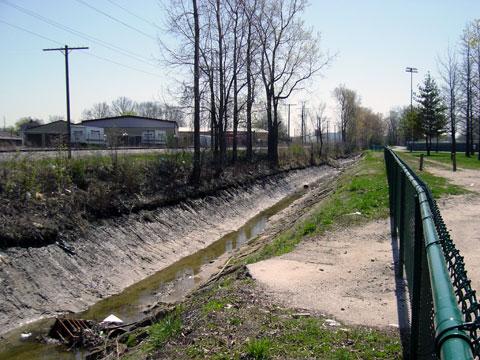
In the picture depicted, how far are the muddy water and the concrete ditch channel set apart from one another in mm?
18

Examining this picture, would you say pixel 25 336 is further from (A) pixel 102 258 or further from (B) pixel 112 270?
(A) pixel 102 258

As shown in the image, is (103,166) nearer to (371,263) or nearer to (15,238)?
(15,238)

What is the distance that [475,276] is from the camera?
7273mm

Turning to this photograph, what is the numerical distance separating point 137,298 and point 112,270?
70.7 inches

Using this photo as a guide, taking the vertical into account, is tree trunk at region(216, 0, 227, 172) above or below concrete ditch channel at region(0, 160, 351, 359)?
above

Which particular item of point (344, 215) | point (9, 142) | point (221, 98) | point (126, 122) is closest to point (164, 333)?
point (344, 215)

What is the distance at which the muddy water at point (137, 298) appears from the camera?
933cm

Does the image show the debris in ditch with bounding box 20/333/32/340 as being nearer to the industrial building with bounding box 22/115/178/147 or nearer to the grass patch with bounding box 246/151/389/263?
the grass patch with bounding box 246/151/389/263

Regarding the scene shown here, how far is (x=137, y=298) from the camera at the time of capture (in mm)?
12750

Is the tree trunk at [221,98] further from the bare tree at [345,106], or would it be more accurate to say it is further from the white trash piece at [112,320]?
the bare tree at [345,106]

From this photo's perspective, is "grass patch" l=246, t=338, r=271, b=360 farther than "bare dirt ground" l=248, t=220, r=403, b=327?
No

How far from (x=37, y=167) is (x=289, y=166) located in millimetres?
32464

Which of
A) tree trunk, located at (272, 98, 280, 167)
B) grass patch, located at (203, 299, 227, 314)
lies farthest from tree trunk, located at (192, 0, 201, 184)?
grass patch, located at (203, 299, 227, 314)

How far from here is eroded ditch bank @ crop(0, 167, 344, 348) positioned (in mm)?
11297
